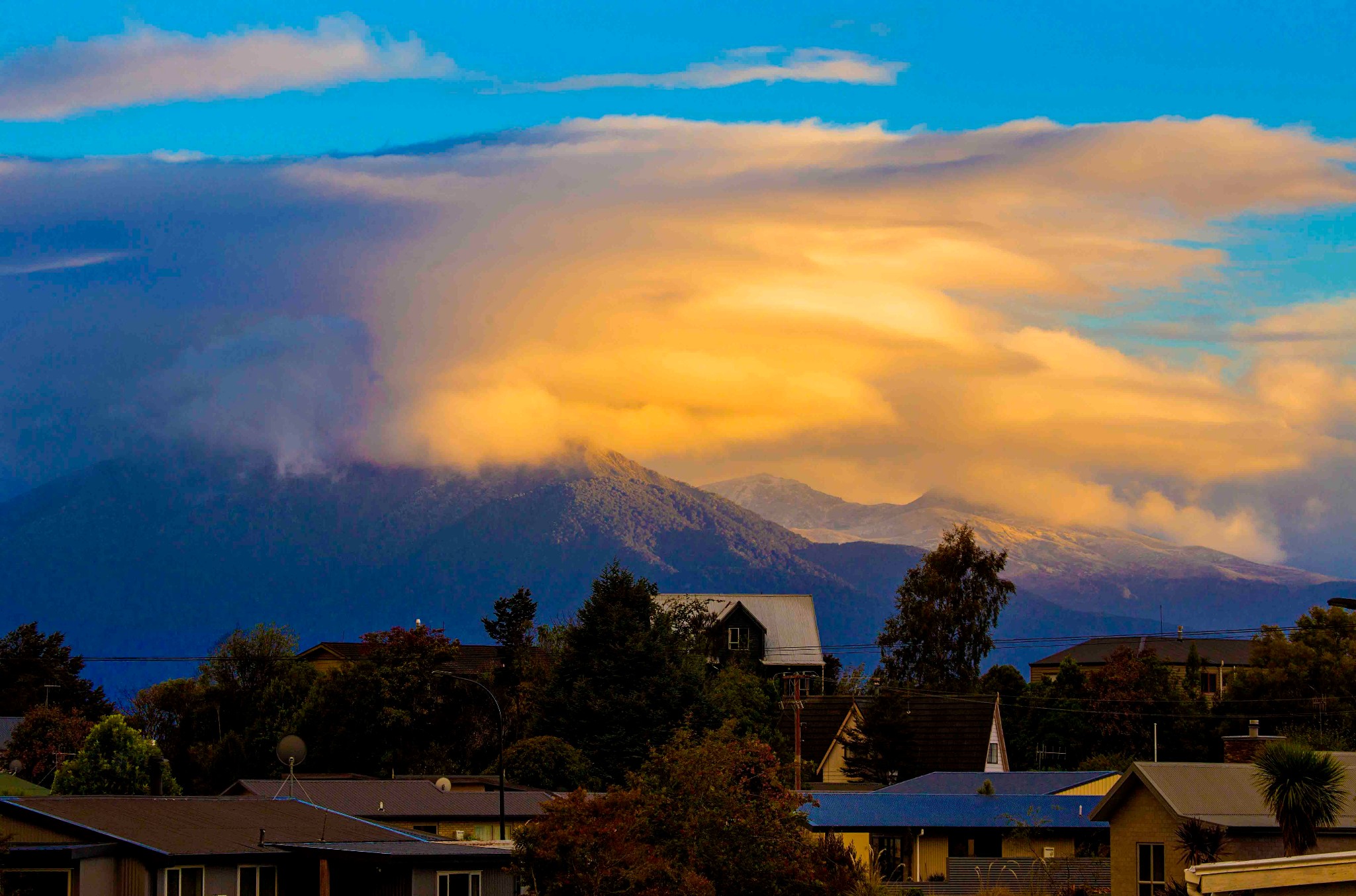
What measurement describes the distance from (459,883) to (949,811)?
2126cm

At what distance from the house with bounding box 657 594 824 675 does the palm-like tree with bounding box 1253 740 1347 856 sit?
76293 mm

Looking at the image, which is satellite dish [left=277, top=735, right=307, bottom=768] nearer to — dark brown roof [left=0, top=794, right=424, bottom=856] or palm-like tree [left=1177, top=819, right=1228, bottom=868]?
dark brown roof [left=0, top=794, right=424, bottom=856]

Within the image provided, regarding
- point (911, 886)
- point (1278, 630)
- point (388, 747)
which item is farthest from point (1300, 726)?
point (388, 747)

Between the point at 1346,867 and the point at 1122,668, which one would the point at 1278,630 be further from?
the point at 1346,867

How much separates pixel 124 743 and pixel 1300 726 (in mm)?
62794

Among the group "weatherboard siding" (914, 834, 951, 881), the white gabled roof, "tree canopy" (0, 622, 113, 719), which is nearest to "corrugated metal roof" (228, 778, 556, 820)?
"weatherboard siding" (914, 834, 951, 881)

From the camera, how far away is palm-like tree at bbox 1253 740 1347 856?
38.8m

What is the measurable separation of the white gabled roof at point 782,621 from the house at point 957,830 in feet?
195

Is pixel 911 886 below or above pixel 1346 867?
below

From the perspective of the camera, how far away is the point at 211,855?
1678 inches

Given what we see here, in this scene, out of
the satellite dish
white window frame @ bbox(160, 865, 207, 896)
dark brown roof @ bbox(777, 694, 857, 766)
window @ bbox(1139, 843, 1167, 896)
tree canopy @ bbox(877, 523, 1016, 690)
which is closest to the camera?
white window frame @ bbox(160, 865, 207, 896)

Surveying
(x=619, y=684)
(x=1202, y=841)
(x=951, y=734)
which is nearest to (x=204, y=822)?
(x=1202, y=841)

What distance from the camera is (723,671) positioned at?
101750 millimetres

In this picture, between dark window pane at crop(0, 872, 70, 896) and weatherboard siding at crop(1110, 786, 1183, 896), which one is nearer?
dark window pane at crop(0, 872, 70, 896)
